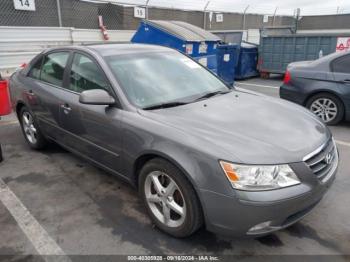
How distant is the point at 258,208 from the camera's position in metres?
2.08

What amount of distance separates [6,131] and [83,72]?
9.87 feet

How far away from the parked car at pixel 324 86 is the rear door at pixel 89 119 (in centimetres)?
422

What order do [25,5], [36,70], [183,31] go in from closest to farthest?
[36,70] < [183,31] < [25,5]

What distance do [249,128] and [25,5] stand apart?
380 inches

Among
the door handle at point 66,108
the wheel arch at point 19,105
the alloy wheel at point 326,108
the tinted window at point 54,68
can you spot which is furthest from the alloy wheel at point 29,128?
the alloy wheel at point 326,108

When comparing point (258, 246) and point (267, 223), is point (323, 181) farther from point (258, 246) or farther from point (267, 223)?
point (258, 246)

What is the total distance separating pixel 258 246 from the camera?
254 cm

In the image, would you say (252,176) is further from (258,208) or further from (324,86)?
(324,86)

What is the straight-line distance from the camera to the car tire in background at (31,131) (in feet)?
14.5

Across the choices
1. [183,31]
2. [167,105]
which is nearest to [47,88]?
[167,105]

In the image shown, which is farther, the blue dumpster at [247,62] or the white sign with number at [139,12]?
the white sign with number at [139,12]

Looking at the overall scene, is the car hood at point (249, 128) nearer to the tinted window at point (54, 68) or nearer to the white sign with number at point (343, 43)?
the tinted window at point (54, 68)

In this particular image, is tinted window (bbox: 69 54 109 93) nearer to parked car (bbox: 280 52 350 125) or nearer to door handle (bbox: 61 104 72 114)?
door handle (bbox: 61 104 72 114)

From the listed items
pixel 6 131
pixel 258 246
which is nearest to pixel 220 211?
pixel 258 246
